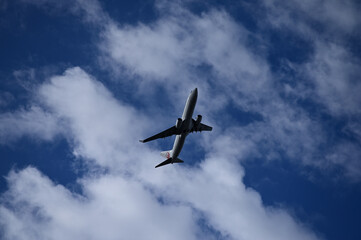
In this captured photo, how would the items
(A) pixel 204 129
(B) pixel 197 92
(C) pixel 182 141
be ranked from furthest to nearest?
(A) pixel 204 129 < (C) pixel 182 141 < (B) pixel 197 92

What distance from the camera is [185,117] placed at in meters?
91.8

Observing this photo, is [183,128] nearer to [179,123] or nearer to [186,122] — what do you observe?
[186,122]

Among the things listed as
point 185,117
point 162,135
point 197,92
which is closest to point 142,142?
point 162,135

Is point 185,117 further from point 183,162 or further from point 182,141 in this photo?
point 183,162

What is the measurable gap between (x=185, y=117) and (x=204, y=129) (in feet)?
51.2

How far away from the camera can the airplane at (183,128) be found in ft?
292

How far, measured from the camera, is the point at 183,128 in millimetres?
94250

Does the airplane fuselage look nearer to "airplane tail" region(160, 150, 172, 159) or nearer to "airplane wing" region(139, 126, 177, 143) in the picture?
"airplane wing" region(139, 126, 177, 143)

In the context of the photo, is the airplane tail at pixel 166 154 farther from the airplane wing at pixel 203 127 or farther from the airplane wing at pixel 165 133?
the airplane wing at pixel 203 127

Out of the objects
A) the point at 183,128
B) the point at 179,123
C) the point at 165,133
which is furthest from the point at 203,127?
the point at 179,123

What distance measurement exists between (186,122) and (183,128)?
2359mm

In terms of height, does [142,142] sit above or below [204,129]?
below

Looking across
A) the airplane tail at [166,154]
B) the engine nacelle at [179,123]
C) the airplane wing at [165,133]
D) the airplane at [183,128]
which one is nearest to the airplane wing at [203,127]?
the airplane at [183,128]

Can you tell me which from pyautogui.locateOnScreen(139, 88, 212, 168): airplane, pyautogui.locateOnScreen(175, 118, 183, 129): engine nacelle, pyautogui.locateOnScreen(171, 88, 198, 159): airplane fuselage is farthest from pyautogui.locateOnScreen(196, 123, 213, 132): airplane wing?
pyautogui.locateOnScreen(175, 118, 183, 129): engine nacelle
